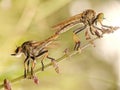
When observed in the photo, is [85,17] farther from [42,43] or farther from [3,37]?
[3,37]

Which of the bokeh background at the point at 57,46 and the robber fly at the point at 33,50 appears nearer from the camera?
the robber fly at the point at 33,50

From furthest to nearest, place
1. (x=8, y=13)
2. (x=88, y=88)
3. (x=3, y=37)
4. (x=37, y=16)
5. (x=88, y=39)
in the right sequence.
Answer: (x=88, y=88), (x=8, y=13), (x=37, y=16), (x=3, y=37), (x=88, y=39)

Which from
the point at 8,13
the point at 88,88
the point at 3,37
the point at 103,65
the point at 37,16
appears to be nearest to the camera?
the point at 3,37

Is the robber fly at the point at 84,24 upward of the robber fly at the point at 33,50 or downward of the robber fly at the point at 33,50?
upward

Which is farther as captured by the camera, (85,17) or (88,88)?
(88,88)

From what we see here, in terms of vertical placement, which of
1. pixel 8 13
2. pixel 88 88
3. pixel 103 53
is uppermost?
pixel 8 13

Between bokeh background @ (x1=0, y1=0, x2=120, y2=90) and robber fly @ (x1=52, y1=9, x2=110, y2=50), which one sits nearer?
robber fly @ (x1=52, y1=9, x2=110, y2=50)

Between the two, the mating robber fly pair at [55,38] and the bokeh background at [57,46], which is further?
the bokeh background at [57,46]

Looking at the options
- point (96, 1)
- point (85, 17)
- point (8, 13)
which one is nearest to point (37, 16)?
point (8, 13)
